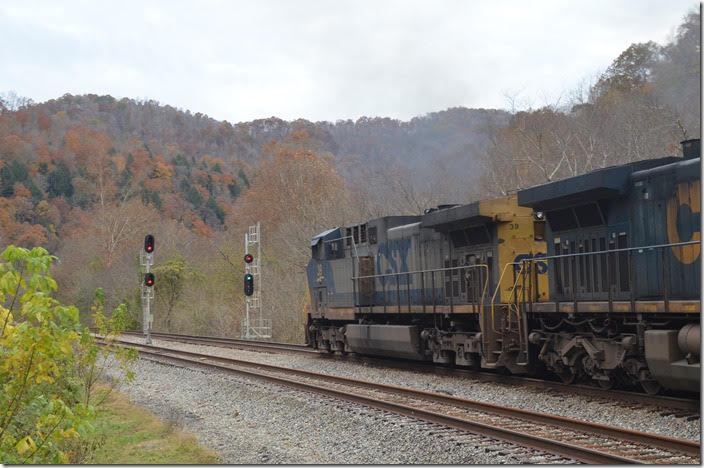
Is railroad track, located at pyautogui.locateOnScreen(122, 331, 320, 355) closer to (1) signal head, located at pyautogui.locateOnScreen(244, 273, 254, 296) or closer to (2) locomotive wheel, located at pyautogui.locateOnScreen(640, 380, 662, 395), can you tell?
(1) signal head, located at pyautogui.locateOnScreen(244, 273, 254, 296)

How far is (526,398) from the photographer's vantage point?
1203 cm

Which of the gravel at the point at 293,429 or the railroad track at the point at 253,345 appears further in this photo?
the railroad track at the point at 253,345

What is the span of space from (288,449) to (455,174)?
37.9 metres

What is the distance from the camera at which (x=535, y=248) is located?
584 inches

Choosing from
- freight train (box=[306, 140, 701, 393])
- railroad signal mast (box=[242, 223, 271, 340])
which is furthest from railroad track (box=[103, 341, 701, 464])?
railroad signal mast (box=[242, 223, 271, 340])

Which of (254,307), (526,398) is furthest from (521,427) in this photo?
(254,307)

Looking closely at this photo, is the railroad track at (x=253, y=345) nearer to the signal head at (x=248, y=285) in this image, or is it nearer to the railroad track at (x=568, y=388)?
the railroad track at (x=568, y=388)

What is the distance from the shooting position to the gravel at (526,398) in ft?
30.6

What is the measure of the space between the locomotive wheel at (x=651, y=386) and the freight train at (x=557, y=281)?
0.01 metres

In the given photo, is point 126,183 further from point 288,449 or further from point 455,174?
point 288,449

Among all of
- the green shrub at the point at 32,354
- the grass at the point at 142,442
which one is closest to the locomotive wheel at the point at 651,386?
the grass at the point at 142,442

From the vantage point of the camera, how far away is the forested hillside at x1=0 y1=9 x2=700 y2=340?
3453 cm

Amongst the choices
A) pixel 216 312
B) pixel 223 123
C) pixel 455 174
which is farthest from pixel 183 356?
pixel 223 123

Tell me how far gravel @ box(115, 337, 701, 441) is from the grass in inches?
189
